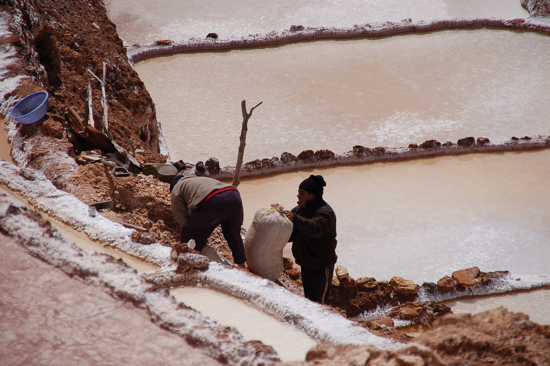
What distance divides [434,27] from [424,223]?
724 cm

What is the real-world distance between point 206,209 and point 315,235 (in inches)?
33.3

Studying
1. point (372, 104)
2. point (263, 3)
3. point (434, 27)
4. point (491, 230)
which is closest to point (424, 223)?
point (491, 230)

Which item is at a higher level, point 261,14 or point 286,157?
point 261,14

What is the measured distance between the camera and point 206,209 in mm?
3684

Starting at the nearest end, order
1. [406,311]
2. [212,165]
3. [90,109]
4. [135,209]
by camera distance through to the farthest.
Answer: [135,209] < [406,311] < [90,109] < [212,165]

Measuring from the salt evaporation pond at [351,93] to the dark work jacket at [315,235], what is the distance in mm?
3005

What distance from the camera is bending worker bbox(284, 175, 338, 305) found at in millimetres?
3688

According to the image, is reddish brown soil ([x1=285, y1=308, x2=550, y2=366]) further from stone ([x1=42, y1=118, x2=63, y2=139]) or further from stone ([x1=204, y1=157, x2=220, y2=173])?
stone ([x1=204, y1=157, x2=220, y2=173])

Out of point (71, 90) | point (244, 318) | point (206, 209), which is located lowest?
point (244, 318)

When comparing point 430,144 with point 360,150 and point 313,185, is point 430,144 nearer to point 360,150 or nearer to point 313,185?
point 360,150

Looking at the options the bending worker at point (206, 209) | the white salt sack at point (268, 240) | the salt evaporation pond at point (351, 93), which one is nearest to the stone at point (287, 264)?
the white salt sack at point (268, 240)

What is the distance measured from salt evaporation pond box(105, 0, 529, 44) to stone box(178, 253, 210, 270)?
8.55 metres

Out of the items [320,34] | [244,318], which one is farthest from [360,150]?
[320,34]

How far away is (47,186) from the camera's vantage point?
3.78 metres
